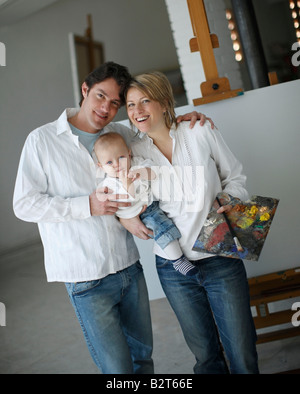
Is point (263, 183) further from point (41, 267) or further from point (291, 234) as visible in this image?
point (41, 267)

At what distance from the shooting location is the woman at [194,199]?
1769mm

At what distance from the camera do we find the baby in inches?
68.4

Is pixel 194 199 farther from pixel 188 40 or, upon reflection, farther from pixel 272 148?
pixel 188 40

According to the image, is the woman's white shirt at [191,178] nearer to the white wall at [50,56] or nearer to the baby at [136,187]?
the baby at [136,187]

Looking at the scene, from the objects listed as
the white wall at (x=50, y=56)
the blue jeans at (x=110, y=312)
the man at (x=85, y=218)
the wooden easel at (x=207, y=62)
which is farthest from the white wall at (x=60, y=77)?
the man at (x=85, y=218)

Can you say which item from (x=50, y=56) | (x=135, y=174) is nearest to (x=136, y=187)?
(x=135, y=174)

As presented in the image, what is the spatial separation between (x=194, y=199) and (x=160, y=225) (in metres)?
0.18

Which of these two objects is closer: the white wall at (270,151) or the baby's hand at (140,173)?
the baby's hand at (140,173)

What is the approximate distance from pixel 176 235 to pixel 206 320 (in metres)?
0.42

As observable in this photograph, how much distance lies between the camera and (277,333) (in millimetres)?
2770

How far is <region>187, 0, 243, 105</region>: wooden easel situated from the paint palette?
2.82ft

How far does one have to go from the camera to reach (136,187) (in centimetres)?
179

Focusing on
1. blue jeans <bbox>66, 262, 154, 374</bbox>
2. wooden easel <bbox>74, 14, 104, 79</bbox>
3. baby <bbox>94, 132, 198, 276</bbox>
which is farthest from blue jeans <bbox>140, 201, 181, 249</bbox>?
wooden easel <bbox>74, 14, 104, 79</bbox>

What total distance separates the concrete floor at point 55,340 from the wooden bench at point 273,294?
0.31 metres
